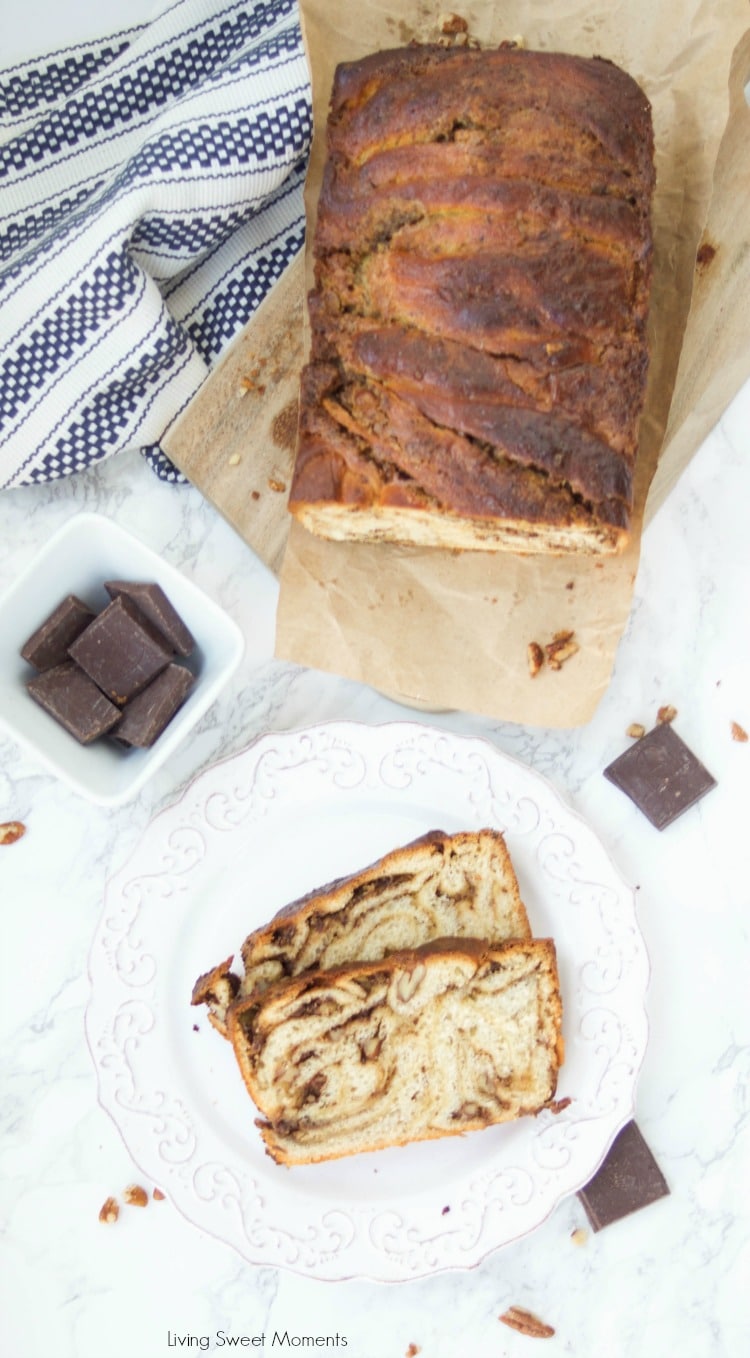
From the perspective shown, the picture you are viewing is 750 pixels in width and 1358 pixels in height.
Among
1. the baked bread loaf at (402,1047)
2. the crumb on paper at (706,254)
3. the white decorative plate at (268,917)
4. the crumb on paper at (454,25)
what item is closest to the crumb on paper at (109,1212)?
the white decorative plate at (268,917)

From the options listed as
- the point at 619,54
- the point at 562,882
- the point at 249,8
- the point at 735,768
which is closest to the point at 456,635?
the point at 562,882

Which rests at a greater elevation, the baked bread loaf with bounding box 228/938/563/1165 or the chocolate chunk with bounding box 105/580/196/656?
the chocolate chunk with bounding box 105/580/196/656

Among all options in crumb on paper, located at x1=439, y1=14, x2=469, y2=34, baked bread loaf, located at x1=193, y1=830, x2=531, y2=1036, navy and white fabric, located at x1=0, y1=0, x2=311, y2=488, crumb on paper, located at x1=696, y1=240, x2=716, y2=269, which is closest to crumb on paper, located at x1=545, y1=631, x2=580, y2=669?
baked bread loaf, located at x1=193, y1=830, x2=531, y2=1036

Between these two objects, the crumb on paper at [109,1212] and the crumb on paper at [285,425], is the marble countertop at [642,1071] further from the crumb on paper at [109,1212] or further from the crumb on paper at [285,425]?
the crumb on paper at [285,425]

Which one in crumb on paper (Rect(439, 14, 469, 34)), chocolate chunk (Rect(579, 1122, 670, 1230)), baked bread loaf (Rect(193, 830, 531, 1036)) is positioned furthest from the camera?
chocolate chunk (Rect(579, 1122, 670, 1230))

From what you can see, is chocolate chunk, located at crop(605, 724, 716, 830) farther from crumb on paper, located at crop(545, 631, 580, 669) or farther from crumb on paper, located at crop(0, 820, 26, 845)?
crumb on paper, located at crop(0, 820, 26, 845)

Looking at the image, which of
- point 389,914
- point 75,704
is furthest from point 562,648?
point 75,704

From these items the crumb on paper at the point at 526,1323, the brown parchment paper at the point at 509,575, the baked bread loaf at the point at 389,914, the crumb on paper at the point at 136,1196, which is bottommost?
the crumb on paper at the point at 526,1323
